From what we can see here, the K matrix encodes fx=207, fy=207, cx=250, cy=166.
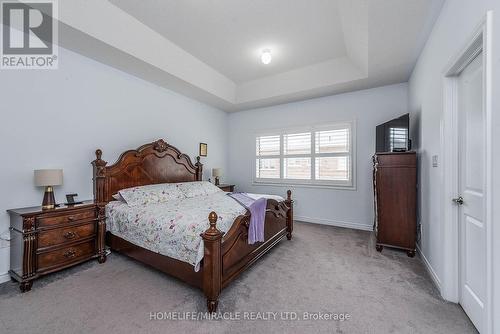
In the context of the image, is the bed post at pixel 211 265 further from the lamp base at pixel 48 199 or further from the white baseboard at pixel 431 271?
the white baseboard at pixel 431 271

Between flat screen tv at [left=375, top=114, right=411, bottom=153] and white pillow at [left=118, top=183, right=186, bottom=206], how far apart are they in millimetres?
3295

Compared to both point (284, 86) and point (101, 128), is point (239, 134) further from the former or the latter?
point (101, 128)

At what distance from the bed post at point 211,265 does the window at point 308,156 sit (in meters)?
3.12

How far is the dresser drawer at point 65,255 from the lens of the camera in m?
2.15

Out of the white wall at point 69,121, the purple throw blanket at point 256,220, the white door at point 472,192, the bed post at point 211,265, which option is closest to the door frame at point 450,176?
the white door at point 472,192

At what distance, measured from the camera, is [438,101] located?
81.7 inches

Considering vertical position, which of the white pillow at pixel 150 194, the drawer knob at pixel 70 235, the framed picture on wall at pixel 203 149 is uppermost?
the framed picture on wall at pixel 203 149

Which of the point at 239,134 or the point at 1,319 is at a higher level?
the point at 239,134

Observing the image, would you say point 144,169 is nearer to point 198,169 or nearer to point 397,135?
point 198,169

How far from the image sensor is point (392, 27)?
225 cm

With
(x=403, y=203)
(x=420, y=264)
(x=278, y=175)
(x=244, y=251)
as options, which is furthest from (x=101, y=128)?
(x=420, y=264)

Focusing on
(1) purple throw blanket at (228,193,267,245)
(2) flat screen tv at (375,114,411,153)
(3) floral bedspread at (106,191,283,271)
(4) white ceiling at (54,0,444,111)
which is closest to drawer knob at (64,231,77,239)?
(3) floral bedspread at (106,191,283,271)

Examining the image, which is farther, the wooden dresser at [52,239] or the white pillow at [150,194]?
the white pillow at [150,194]

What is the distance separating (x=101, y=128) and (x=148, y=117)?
78cm
